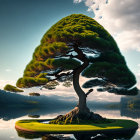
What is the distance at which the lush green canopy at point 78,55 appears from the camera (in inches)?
655

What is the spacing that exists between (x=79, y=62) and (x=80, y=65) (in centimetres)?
246

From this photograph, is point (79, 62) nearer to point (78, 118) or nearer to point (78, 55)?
point (78, 55)

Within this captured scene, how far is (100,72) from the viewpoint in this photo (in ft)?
56.3

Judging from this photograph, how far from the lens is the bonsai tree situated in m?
16.8

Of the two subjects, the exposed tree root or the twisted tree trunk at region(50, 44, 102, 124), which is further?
the twisted tree trunk at region(50, 44, 102, 124)

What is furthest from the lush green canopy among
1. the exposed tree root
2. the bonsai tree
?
the exposed tree root

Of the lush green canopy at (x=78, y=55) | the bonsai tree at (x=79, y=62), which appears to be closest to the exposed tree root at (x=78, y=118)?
the bonsai tree at (x=79, y=62)

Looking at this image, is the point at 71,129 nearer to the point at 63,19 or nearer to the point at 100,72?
the point at 100,72

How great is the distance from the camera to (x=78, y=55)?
19.9 meters

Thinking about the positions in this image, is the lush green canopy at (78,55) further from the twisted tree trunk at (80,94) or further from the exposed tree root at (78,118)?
the exposed tree root at (78,118)

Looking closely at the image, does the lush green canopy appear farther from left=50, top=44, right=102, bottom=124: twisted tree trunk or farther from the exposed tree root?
the exposed tree root

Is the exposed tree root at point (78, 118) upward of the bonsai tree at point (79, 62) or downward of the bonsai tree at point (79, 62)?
downward

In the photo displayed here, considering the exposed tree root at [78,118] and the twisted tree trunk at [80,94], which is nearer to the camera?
the exposed tree root at [78,118]

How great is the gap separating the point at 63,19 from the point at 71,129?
12.4m
